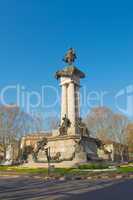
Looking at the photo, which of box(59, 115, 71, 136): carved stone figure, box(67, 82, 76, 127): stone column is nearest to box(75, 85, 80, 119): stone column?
box(67, 82, 76, 127): stone column

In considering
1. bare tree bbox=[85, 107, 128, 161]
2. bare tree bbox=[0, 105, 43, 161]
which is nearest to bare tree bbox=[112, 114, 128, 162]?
bare tree bbox=[85, 107, 128, 161]

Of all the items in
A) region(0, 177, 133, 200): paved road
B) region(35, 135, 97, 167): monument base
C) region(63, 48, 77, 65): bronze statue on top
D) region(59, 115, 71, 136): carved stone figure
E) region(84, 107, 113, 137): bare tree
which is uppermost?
region(63, 48, 77, 65): bronze statue on top

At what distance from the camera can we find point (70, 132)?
43.6 metres

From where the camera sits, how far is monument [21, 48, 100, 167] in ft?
127

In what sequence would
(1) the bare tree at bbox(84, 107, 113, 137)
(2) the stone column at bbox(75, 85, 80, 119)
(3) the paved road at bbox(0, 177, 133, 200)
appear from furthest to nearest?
(1) the bare tree at bbox(84, 107, 113, 137)
(2) the stone column at bbox(75, 85, 80, 119)
(3) the paved road at bbox(0, 177, 133, 200)

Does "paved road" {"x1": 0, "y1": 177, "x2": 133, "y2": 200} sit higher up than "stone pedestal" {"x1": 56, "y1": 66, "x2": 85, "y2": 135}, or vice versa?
"stone pedestal" {"x1": 56, "y1": 66, "x2": 85, "y2": 135}

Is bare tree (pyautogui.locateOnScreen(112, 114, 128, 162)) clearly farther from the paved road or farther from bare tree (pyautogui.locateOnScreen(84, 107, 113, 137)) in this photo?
the paved road

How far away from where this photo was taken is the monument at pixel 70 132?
38.8m

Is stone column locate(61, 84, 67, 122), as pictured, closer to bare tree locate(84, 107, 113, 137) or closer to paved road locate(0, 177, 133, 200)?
paved road locate(0, 177, 133, 200)

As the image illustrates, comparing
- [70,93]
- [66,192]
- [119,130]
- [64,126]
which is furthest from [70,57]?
[66,192]

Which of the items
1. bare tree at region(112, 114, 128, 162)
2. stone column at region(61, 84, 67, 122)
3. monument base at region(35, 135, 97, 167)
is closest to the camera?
monument base at region(35, 135, 97, 167)

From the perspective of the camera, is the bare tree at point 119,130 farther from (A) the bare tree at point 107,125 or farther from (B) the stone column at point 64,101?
(B) the stone column at point 64,101

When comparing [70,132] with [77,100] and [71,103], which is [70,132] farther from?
[77,100]

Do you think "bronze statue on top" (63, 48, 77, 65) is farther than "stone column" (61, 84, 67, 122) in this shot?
Yes
